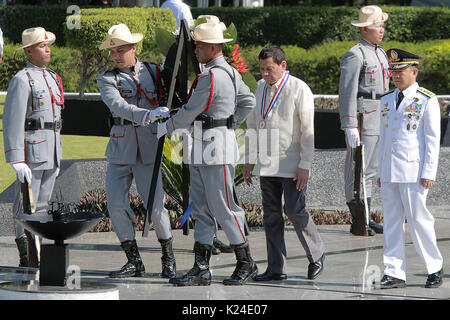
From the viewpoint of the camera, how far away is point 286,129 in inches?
293

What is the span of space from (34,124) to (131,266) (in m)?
1.44

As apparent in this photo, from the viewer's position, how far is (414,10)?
28469 mm

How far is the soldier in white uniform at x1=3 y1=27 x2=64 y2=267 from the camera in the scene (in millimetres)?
7703

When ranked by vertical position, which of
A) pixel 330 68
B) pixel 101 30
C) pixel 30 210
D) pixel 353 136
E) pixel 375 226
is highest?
pixel 353 136

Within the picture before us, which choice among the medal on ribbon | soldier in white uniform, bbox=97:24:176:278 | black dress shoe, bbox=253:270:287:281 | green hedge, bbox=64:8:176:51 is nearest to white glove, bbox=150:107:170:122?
soldier in white uniform, bbox=97:24:176:278

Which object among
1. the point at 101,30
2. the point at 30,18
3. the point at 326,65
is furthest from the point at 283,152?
the point at 30,18

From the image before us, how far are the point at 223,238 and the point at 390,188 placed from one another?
2636mm

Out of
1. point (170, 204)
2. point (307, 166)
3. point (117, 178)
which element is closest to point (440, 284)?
point (307, 166)

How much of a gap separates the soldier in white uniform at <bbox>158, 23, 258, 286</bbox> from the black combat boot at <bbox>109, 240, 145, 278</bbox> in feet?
1.61

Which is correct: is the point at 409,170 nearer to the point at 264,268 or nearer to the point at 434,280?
the point at 434,280

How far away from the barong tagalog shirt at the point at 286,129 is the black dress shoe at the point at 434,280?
4.19ft

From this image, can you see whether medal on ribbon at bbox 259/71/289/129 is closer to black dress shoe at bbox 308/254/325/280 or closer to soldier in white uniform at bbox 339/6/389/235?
black dress shoe at bbox 308/254/325/280

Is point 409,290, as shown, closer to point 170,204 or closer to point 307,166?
point 307,166

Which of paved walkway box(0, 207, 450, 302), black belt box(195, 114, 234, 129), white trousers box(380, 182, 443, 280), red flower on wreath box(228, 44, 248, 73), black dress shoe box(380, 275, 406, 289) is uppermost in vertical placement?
red flower on wreath box(228, 44, 248, 73)
